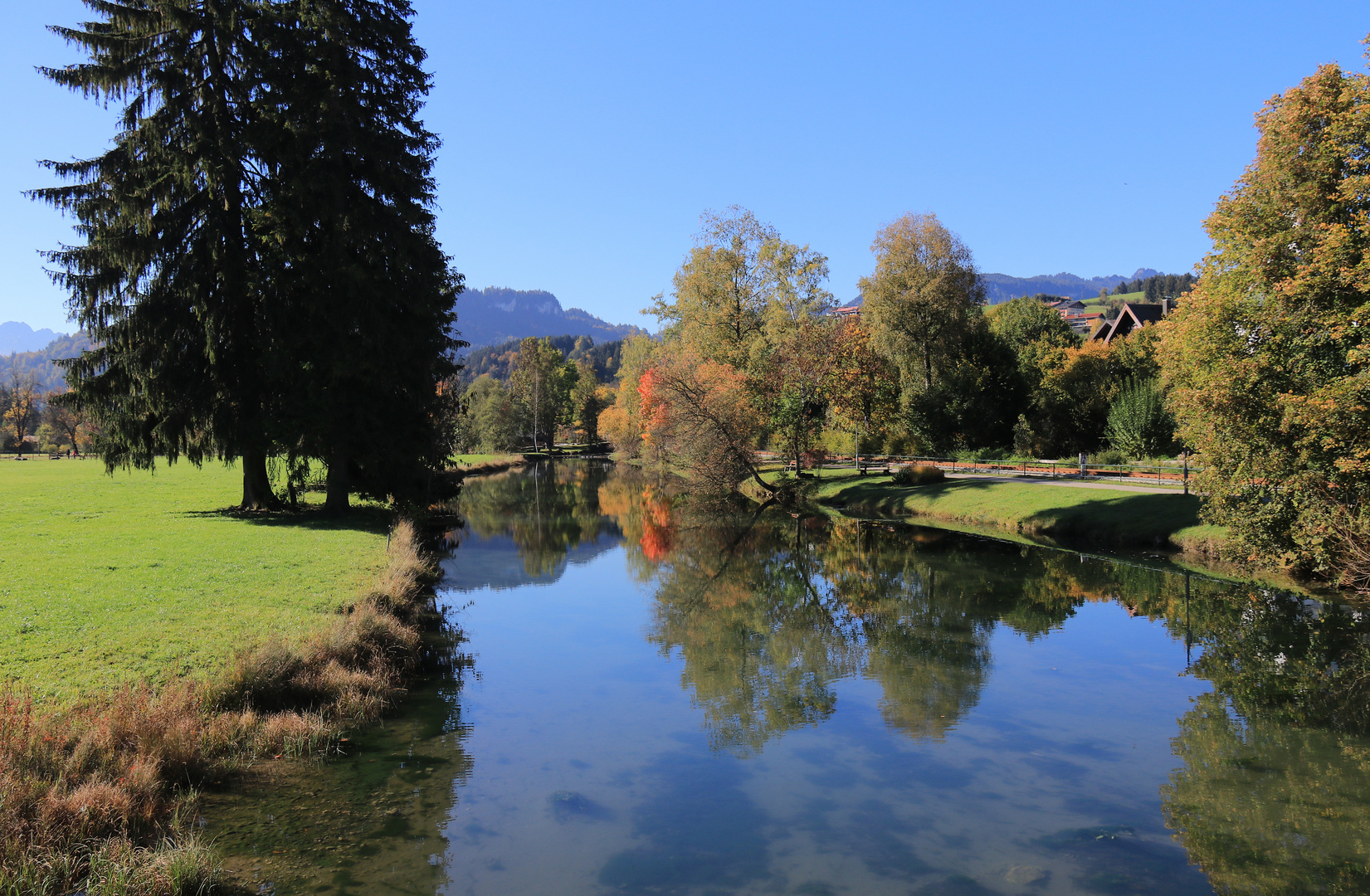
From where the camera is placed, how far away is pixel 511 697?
1288 centimetres

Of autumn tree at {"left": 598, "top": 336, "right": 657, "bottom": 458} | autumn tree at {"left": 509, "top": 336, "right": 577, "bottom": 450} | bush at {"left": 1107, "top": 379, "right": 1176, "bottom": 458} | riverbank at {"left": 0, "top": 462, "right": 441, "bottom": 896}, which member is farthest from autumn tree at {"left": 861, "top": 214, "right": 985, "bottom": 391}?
autumn tree at {"left": 509, "top": 336, "right": 577, "bottom": 450}

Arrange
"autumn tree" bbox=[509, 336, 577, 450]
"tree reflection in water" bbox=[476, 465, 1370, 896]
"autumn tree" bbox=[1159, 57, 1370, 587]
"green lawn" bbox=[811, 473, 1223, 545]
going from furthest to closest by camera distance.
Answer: "autumn tree" bbox=[509, 336, 577, 450] → "green lawn" bbox=[811, 473, 1223, 545] → "autumn tree" bbox=[1159, 57, 1370, 587] → "tree reflection in water" bbox=[476, 465, 1370, 896]

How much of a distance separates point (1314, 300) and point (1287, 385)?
6.58 feet

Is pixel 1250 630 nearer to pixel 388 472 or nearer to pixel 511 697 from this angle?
pixel 511 697

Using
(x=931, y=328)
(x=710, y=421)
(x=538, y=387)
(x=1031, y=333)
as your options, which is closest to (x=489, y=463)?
(x=538, y=387)

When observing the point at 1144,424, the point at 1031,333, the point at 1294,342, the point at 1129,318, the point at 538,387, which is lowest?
the point at 1144,424

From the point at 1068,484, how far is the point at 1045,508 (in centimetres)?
527

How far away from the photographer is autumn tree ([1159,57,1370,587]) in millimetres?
16578

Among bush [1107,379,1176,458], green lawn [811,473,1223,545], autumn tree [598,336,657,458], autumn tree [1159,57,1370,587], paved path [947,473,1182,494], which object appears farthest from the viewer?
autumn tree [598,336,657,458]

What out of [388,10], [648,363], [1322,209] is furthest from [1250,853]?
[648,363]

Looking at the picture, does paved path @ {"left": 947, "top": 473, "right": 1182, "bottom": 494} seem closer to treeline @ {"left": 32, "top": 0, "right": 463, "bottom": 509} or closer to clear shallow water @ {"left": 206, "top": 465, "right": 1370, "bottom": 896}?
clear shallow water @ {"left": 206, "top": 465, "right": 1370, "bottom": 896}

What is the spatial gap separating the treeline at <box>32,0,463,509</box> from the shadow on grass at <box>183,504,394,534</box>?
5.12ft

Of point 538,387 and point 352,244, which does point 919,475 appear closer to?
point 352,244

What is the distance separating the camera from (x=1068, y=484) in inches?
1356
